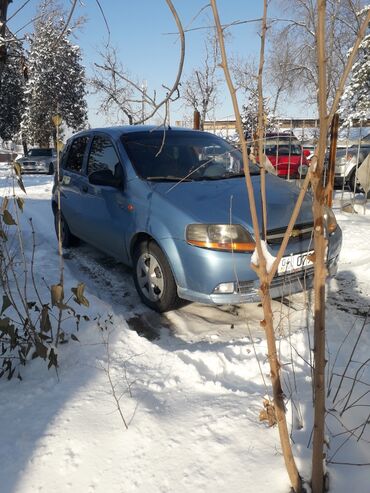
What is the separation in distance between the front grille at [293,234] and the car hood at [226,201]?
0.11 ft

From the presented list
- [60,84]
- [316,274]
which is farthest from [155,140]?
[60,84]

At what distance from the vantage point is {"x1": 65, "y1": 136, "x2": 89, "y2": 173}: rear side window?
16.4 feet

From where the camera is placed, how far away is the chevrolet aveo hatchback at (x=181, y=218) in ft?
10.2

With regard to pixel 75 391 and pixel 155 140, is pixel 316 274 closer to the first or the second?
pixel 75 391

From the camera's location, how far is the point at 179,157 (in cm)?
413

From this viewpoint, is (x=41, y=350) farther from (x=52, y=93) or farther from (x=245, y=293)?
(x=52, y=93)

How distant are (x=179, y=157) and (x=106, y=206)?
2.94 feet

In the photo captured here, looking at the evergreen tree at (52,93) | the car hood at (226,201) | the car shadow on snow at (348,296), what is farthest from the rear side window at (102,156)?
the evergreen tree at (52,93)

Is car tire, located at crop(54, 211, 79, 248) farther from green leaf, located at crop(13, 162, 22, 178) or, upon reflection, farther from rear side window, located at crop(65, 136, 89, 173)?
green leaf, located at crop(13, 162, 22, 178)

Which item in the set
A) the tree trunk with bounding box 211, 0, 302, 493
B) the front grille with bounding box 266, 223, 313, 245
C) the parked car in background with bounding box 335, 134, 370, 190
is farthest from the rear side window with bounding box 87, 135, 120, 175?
the parked car in background with bounding box 335, 134, 370, 190

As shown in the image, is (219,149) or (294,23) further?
(219,149)

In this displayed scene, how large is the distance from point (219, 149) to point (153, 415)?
3.22 metres

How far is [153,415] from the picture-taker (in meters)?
1.92

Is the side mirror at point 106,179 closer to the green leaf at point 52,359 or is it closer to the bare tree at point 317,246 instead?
the green leaf at point 52,359
